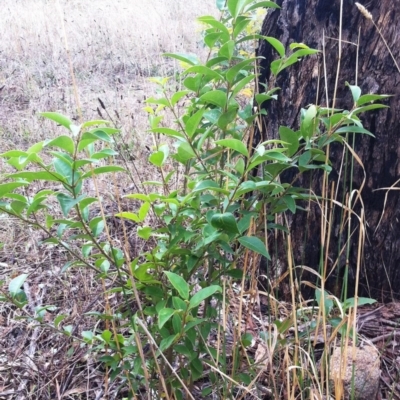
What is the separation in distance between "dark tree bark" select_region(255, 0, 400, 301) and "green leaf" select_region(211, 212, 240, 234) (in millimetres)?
457

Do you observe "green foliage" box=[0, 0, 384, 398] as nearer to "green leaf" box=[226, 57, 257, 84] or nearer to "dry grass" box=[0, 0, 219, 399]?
"green leaf" box=[226, 57, 257, 84]

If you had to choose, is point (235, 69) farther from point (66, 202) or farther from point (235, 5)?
point (66, 202)

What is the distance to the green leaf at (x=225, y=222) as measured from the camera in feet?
2.88

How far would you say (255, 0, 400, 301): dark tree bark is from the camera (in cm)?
135

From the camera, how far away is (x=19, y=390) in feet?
4.47

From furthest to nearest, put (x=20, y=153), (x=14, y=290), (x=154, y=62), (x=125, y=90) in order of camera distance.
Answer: (x=154, y=62) → (x=125, y=90) → (x=14, y=290) → (x=20, y=153)

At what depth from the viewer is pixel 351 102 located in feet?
4.54

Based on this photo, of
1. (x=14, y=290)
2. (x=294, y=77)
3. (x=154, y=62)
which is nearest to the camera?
(x=14, y=290)

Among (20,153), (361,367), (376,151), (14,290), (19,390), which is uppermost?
(20,153)

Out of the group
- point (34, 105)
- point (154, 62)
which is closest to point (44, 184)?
point (34, 105)

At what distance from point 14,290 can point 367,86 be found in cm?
113

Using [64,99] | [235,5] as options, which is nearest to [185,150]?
[235,5]

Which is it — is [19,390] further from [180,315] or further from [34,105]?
[34,105]

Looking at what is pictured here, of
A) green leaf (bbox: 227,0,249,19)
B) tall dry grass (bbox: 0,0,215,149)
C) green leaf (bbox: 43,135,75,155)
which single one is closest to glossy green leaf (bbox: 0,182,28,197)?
green leaf (bbox: 43,135,75,155)
